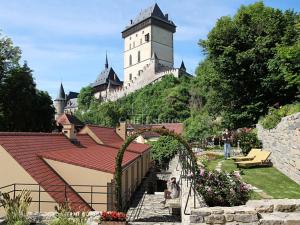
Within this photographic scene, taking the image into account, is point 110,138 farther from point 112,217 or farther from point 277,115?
point 112,217

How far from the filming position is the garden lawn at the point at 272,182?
499 inches

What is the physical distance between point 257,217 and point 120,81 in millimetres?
123132

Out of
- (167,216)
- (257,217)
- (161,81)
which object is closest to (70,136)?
(167,216)

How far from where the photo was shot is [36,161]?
18.0 m

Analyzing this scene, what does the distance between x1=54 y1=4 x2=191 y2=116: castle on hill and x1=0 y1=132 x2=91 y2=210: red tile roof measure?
262ft

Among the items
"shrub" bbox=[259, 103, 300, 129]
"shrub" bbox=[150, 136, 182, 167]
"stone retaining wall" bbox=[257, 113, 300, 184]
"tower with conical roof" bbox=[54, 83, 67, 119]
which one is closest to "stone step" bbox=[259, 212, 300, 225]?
"stone retaining wall" bbox=[257, 113, 300, 184]

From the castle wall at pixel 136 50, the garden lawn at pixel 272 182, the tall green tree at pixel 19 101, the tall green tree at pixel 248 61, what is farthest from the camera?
the castle wall at pixel 136 50

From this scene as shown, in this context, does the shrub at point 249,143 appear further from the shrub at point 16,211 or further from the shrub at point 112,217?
the shrub at point 16,211

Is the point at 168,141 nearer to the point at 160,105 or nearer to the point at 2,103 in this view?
the point at 2,103

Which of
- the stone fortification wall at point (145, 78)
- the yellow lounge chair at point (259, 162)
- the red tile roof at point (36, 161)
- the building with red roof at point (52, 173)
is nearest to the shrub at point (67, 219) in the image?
the building with red roof at point (52, 173)

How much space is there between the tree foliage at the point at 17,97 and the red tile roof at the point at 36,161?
20816 millimetres

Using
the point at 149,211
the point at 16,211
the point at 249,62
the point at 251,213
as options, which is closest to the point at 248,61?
the point at 249,62

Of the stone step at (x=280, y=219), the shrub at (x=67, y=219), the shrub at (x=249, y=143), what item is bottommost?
the shrub at (x=67, y=219)

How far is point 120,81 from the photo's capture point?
129875 mm
